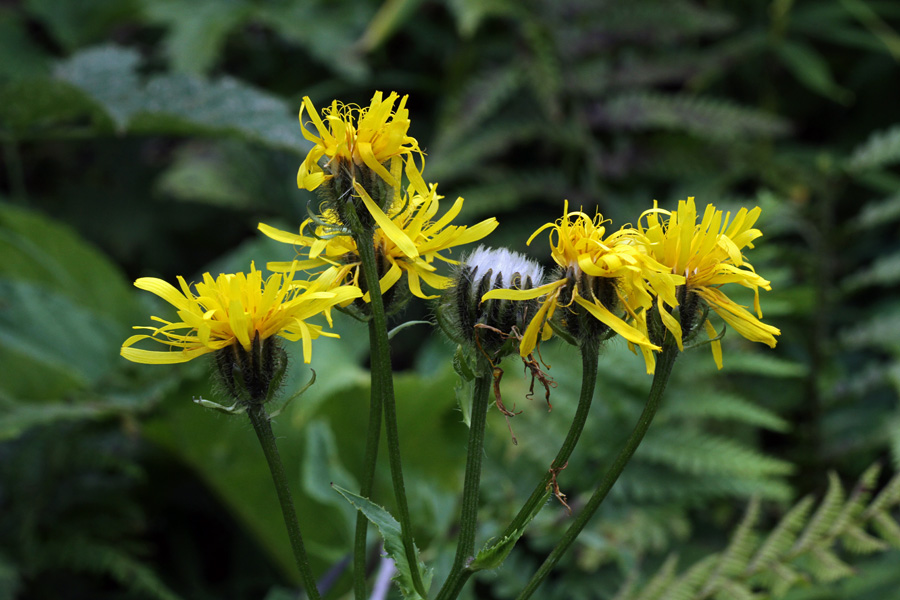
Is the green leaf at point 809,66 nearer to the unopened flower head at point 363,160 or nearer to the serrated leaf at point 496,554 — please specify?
the unopened flower head at point 363,160

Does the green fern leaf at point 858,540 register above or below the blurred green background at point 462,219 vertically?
below

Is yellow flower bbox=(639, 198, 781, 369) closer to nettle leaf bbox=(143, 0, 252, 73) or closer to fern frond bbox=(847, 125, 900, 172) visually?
fern frond bbox=(847, 125, 900, 172)

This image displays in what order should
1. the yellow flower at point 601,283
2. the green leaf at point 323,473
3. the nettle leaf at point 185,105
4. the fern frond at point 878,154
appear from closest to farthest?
the yellow flower at point 601,283
the green leaf at point 323,473
the nettle leaf at point 185,105
the fern frond at point 878,154

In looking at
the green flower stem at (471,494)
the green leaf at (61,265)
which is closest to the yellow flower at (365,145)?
the green flower stem at (471,494)

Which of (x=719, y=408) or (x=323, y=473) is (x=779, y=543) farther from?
(x=323, y=473)

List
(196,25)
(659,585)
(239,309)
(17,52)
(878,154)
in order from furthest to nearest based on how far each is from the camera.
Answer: (17,52) → (196,25) → (878,154) → (659,585) → (239,309)

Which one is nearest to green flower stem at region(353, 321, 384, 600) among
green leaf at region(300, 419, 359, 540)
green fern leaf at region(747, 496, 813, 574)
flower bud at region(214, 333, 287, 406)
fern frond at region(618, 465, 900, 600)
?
flower bud at region(214, 333, 287, 406)

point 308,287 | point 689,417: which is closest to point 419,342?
point 689,417

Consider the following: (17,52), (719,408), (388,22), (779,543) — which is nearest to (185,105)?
(388,22)
